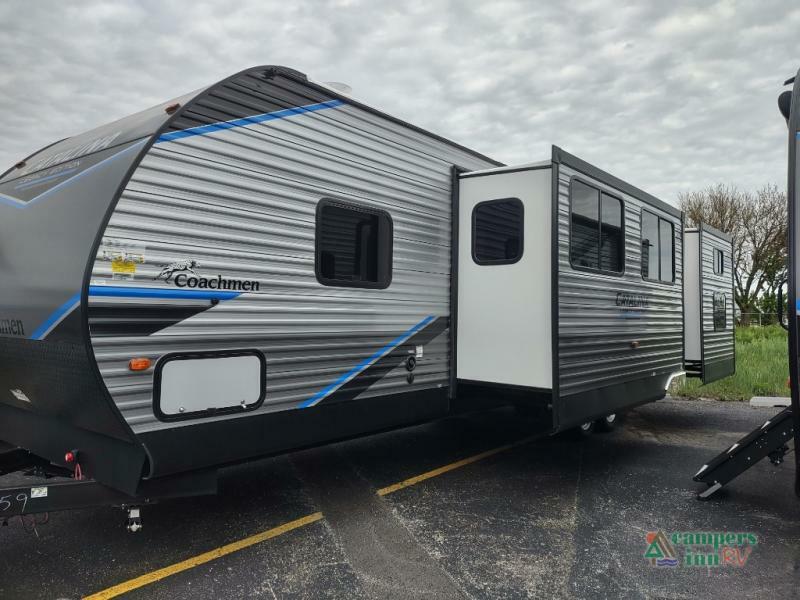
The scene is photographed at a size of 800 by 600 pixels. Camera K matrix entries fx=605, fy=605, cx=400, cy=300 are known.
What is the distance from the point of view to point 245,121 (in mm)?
4004

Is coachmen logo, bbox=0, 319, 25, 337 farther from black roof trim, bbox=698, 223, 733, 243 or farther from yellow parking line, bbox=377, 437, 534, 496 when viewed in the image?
black roof trim, bbox=698, 223, 733, 243

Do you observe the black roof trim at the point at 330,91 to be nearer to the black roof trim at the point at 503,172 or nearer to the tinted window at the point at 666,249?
the black roof trim at the point at 503,172

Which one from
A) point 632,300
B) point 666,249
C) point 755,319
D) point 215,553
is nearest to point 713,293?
point 666,249

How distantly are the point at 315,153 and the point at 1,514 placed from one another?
294 centimetres

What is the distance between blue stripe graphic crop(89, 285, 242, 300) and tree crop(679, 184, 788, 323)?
92.1 feet

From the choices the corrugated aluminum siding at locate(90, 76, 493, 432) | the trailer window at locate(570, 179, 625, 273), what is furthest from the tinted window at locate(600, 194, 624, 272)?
the corrugated aluminum siding at locate(90, 76, 493, 432)

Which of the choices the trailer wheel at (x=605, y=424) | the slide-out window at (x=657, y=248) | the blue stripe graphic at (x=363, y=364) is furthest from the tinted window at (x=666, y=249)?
the blue stripe graphic at (x=363, y=364)

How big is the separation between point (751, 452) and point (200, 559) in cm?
452

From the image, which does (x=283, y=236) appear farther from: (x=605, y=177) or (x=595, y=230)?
(x=605, y=177)

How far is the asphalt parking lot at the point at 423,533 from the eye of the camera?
370 cm

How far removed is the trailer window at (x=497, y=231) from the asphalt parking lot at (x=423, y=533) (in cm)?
212

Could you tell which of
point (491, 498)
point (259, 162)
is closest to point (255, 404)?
point (259, 162)

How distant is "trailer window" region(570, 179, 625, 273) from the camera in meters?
5.52

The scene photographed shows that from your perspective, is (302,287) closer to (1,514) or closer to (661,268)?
(1,514)
